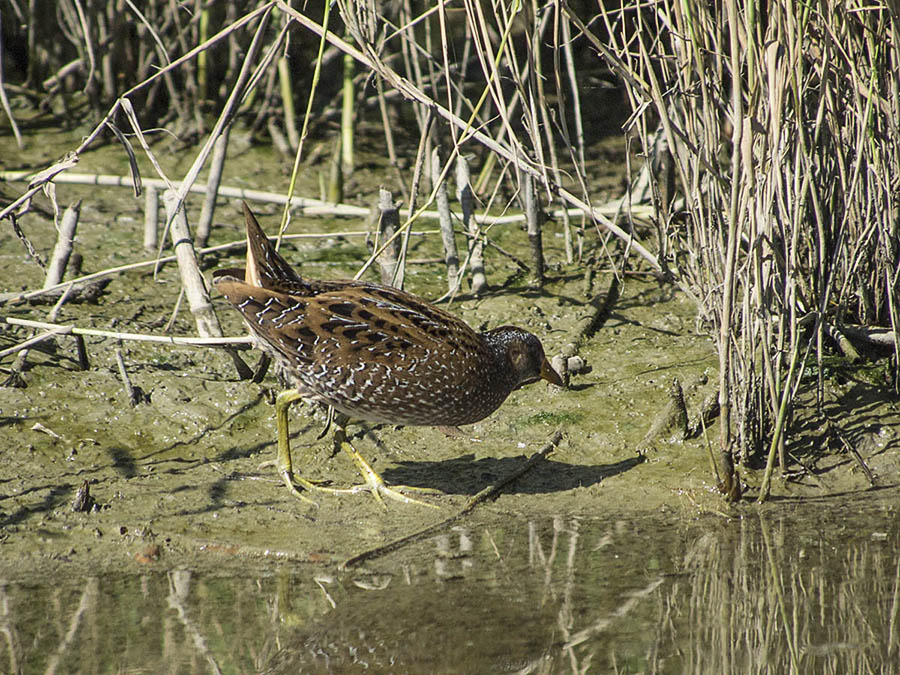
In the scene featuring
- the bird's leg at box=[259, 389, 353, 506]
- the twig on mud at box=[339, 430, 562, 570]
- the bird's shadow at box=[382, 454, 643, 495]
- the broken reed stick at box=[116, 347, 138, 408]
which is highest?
the broken reed stick at box=[116, 347, 138, 408]

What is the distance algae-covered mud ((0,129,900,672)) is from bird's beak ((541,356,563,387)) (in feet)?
0.48

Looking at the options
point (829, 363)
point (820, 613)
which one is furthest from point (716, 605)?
point (829, 363)

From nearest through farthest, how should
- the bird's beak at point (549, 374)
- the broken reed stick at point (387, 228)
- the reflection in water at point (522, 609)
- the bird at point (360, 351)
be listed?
1. the reflection in water at point (522, 609)
2. the bird at point (360, 351)
3. the bird's beak at point (549, 374)
4. the broken reed stick at point (387, 228)

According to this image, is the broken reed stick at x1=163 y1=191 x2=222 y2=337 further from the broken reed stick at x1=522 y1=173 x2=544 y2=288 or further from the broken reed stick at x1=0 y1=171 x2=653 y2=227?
the broken reed stick at x1=522 y1=173 x2=544 y2=288

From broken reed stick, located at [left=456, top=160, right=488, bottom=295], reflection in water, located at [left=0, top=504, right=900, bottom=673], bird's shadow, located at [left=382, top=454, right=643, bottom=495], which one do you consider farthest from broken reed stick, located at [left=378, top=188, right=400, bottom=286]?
reflection in water, located at [left=0, top=504, right=900, bottom=673]

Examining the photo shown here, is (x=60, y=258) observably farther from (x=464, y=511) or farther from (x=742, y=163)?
(x=742, y=163)

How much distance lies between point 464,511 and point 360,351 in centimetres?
83

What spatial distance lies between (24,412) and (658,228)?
121 inches

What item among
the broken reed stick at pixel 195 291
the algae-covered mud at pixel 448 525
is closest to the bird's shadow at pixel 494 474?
the algae-covered mud at pixel 448 525

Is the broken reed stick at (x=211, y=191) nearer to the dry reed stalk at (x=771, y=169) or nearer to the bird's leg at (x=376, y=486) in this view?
the bird's leg at (x=376, y=486)

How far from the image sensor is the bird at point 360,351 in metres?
4.77

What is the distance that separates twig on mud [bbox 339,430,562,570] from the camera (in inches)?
165

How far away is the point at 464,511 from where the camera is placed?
15.3ft

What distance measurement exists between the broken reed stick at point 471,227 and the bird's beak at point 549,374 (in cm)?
98
